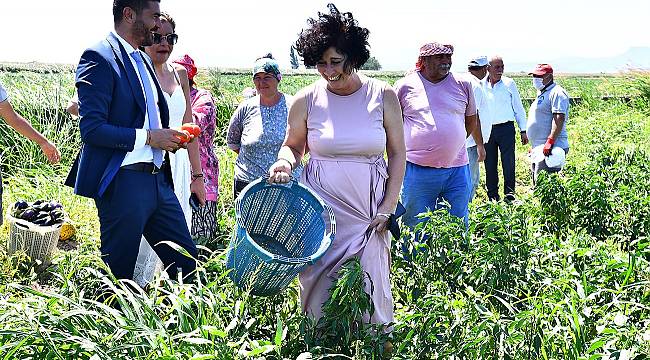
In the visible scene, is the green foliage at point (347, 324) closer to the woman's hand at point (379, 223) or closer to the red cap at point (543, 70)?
the woman's hand at point (379, 223)

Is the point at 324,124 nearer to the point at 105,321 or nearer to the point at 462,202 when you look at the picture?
the point at 105,321

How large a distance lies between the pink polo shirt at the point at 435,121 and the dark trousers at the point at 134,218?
64.6 inches

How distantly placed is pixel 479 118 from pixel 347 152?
102 inches

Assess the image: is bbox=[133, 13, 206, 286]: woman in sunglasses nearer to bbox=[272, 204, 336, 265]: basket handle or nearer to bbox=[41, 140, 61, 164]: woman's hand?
bbox=[41, 140, 61, 164]: woman's hand

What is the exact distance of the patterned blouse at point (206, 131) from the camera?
454 cm

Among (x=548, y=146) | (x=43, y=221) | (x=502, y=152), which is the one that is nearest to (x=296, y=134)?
(x=43, y=221)

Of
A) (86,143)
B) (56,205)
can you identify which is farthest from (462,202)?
(56,205)

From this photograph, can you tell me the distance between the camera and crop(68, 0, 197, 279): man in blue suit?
112 inches

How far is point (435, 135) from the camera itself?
4207 millimetres

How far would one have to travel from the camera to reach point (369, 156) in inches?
121

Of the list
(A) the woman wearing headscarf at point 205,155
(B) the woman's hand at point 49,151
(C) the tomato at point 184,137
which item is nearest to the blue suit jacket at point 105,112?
(C) the tomato at point 184,137

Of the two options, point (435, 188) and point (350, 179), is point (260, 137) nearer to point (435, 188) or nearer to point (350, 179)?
point (435, 188)

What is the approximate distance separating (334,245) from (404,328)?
466 mm

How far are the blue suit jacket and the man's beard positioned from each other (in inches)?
3.5
